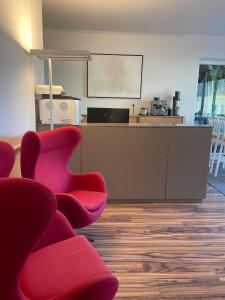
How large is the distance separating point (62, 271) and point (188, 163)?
2.27m

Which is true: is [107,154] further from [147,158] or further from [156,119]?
[156,119]

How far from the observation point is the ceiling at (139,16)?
3.85 meters

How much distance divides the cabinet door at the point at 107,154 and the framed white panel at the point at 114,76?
282cm

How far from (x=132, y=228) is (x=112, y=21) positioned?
3.87 m

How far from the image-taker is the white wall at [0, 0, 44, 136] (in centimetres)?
217

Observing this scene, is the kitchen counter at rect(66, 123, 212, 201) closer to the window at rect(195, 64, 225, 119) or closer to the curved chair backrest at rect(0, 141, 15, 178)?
the curved chair backrest at rect(0, 141, 15, 178)

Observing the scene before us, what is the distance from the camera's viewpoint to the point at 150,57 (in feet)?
18.2

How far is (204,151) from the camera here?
309 cm

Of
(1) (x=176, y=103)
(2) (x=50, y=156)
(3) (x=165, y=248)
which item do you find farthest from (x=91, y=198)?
(1) (x=176, y=103)

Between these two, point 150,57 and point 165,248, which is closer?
point 165,248

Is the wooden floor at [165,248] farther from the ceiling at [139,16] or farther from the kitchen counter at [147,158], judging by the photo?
the ceiling at [139,16]

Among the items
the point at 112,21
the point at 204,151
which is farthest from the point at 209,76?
the point at 204,151

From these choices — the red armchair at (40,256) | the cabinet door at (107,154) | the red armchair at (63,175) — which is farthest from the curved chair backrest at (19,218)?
the cabinet door at (107,154)

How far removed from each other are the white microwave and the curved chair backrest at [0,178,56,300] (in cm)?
229
